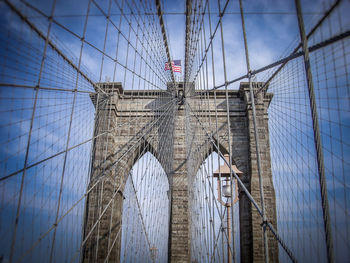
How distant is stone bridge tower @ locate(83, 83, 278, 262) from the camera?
704 centimetres

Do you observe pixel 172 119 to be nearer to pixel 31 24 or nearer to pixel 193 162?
pixel 193 162

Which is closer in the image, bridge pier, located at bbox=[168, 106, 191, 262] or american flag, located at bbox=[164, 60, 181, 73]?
bridge pier, located at bbox=[168, 106, 191, 262]

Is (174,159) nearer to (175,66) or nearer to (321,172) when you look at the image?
(175,66)

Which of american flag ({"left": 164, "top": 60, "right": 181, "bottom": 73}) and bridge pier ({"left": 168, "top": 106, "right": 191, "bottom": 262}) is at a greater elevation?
american flag ({"left": 164, "top": 60, "right": 181, "bottom": 73})

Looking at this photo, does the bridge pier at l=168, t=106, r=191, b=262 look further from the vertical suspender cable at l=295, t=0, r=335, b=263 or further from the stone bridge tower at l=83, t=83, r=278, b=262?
the vertical suspender cable at l=295, t=0, r=335, b=263

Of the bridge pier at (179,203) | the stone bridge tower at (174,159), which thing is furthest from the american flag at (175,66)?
the bridge pier at (179,203)

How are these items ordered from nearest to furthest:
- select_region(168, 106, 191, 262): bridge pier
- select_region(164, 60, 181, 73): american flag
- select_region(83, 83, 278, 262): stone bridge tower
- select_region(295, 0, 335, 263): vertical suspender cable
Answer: select_region(295, 0, 335, 263): vertical suspender cable
select_region(83, 83, 278, 262): stone bridge tower
select_region(168, 106, 191, 262): bridge pier
select_region(164, 60, 181, 73): american flag

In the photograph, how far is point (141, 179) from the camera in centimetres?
616

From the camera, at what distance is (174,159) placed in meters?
8.29

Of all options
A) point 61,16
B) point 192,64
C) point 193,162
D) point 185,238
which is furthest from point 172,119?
point 61,16

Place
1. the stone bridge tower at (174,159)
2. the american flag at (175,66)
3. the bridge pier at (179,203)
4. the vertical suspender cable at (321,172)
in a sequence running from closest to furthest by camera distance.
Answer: the vertical suspender cable at (321,172), the stone bridge tower at (174,159), the bridge pier at (179,203), the american flag at (175,66)

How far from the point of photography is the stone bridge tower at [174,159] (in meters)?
7.04

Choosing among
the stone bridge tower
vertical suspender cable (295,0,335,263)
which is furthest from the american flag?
vertical suspender cable (295,0,335,263)

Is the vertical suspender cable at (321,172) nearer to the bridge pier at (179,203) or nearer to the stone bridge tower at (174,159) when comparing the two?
the stone bridge tower at (174,159)
